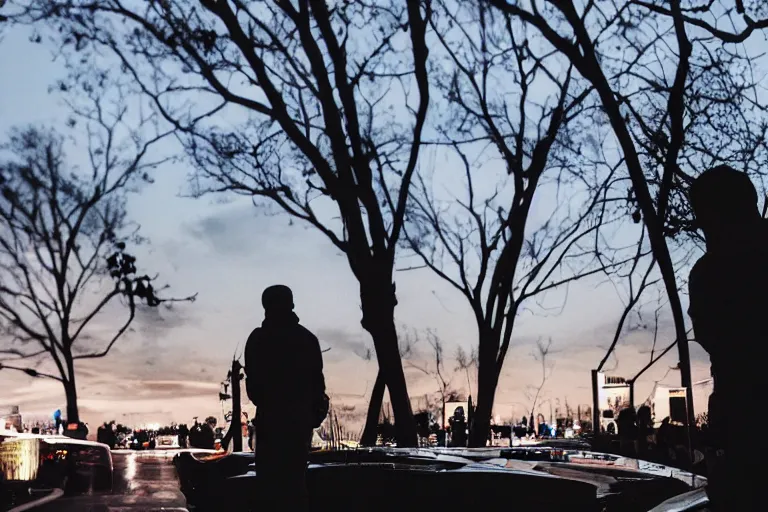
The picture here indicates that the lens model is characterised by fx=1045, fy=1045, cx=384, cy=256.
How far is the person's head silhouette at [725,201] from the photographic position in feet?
14.1

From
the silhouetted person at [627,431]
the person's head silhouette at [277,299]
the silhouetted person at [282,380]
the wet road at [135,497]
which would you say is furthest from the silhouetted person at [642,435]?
the person's head silhouette at [277,299]

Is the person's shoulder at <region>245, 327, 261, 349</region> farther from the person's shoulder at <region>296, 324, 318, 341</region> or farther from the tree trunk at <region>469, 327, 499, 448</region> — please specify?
the tree trunk at <region>469, 327, 499, 448</region>

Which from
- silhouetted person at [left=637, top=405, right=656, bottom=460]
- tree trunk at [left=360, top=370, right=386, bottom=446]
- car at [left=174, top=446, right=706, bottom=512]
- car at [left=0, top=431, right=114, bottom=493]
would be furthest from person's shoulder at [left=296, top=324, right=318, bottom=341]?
silhouetted person at [left=637, top=405, right=656, bottom=460]

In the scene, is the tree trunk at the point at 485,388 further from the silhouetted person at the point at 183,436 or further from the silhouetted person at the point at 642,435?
the silhouetted person at the point at 183,436

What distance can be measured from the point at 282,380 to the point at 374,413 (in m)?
9.65

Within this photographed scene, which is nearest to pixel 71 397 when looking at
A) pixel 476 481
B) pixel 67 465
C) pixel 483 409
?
pixel 67 465

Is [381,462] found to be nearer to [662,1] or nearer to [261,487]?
[261,487]

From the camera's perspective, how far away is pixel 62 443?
18234mm

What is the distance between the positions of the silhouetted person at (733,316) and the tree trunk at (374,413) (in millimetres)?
13459

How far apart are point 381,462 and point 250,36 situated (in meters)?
11.6

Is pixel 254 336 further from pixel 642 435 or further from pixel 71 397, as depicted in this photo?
pixel 71 397

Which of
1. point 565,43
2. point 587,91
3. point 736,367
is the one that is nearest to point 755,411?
point 736,367

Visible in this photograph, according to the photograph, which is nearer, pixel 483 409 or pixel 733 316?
pixel 733 316

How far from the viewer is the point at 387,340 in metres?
16.9
